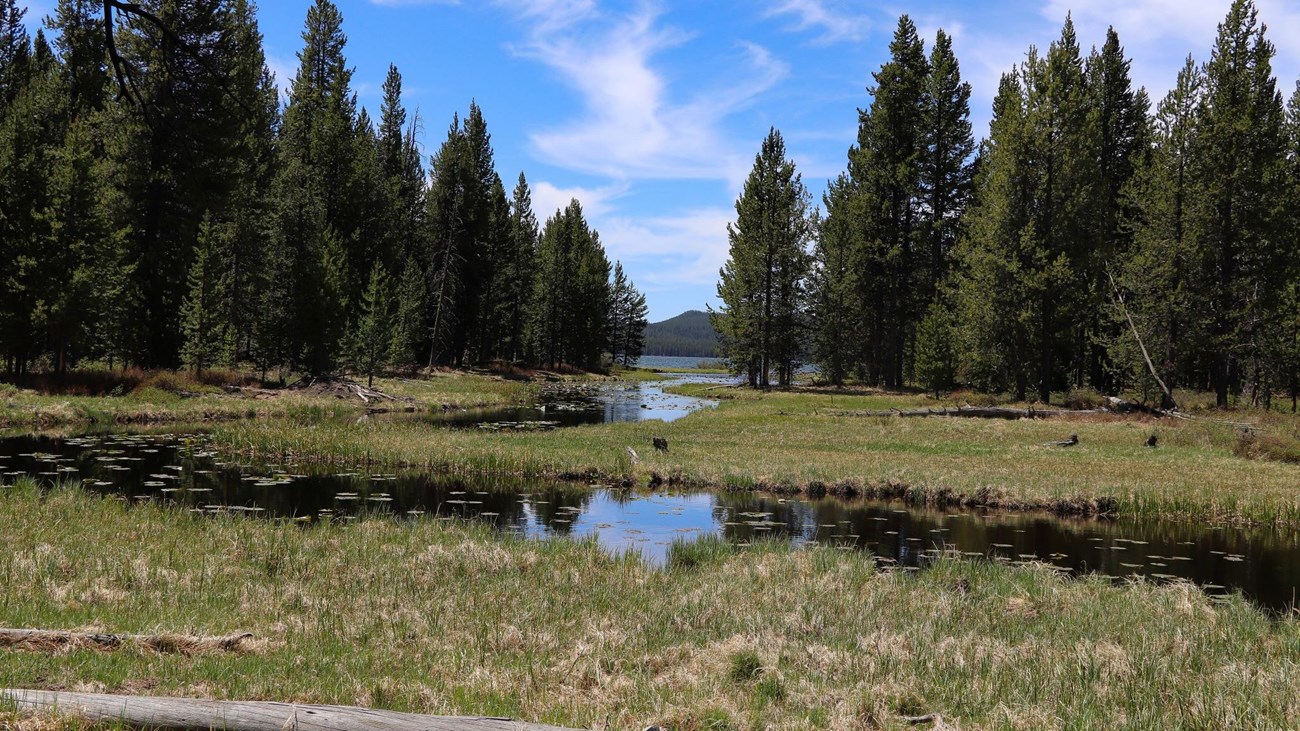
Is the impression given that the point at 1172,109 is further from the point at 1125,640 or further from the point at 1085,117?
the point at 1125,640

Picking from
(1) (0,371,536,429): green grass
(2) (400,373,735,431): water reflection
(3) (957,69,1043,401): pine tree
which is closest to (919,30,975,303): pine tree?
(3) (957,69,1043,401): pine tree

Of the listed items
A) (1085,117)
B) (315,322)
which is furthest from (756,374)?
(315,322)

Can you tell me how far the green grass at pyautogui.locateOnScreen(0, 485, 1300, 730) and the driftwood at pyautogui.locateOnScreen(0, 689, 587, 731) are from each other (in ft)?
2.40

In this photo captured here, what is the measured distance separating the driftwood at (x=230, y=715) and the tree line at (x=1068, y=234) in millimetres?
41119

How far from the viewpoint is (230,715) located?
512cm

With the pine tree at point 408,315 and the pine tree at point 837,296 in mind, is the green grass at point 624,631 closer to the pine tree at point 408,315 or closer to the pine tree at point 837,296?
the pine tree at point 408,315

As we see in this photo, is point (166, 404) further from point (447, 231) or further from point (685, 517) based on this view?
point (447, 231)

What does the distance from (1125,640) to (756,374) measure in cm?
Result: 5489

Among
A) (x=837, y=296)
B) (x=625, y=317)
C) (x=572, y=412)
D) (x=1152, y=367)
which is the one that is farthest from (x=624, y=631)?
(x=625, y=317)

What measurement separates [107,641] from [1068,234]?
158 ft

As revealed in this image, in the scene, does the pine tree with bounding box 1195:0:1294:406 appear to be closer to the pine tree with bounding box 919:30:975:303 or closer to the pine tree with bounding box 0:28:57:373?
the pine tree with bounding box 919:30:975:303

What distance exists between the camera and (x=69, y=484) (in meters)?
16.4

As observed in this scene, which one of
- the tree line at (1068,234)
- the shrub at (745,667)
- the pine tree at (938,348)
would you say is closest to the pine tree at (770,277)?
the tree line at (1068,234)

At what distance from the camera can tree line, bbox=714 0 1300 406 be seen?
3819 centimetres
